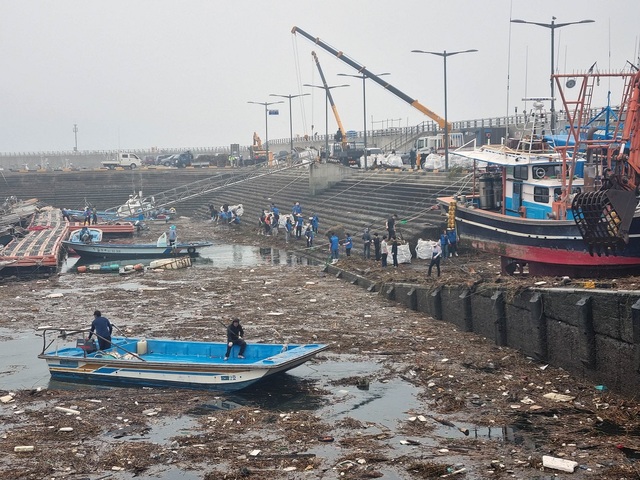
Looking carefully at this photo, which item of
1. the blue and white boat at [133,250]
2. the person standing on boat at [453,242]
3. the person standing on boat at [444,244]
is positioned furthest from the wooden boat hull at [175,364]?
the blue and white boat at [133,250]

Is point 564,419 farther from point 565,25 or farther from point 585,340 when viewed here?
point 565,25

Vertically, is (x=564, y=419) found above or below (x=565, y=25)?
below

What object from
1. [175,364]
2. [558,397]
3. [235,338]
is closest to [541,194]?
[558,397]

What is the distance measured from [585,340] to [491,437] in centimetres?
326

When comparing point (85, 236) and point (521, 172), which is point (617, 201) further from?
point (85, 236)

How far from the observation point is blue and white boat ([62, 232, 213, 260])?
36.8 m

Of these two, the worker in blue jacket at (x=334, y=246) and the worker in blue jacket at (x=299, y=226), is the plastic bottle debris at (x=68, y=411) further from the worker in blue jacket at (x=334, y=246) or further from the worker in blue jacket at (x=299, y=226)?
the worker in blue jacket at (x=299, y=226)

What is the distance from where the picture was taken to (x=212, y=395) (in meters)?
16.3

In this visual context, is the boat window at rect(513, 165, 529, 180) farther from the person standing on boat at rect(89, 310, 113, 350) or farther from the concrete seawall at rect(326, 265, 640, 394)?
the person standing on boat at rect(89, 310, 113, 350)

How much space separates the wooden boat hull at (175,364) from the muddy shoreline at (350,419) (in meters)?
0.28

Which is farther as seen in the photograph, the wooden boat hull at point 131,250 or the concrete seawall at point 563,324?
the wooden boat hull at point 131,250

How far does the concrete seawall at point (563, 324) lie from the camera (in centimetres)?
1420

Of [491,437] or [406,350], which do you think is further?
[406,350]

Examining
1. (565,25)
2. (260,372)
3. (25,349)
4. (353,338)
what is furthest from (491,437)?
(565,25)
